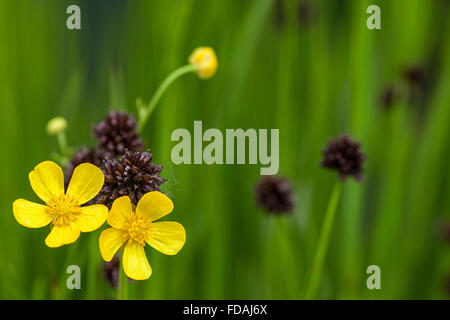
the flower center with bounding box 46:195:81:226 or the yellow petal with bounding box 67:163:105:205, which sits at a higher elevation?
the yellow petal with bounding box 67:163:105:205

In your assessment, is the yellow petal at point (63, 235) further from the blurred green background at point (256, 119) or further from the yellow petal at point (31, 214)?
the blurred green background at point (256, 119)

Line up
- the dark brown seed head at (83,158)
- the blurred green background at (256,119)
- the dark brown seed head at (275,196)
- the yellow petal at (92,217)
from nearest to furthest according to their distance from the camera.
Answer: the yellow petal at (92,217), the dark brown seed head at (83,158), the dark brown seed head at (275,196), the blurred green background at (256,119)

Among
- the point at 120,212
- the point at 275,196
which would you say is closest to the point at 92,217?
the point at 120,212

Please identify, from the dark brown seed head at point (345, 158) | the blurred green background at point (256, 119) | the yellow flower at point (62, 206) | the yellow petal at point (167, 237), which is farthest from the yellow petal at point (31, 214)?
the dark brown seed head at point (345, 158)

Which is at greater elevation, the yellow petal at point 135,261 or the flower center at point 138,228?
the flower center at point 138,228

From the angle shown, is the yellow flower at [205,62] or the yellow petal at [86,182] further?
the yellow flower at [205,62]

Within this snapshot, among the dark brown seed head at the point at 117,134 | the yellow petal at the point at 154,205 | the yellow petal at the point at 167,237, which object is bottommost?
the yellow petal at the point at 167,237

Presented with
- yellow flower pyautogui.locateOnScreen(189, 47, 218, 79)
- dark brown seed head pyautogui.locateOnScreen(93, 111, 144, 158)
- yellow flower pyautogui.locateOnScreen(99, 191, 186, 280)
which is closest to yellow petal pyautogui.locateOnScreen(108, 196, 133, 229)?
yellow flower pyautogui.locateOnScreen(99, 191, 186, 280)

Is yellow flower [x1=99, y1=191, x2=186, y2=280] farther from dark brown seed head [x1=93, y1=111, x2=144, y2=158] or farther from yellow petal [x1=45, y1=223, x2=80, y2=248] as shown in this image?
dark brown seed head [x1=93, y1=111, x2=144, y2=158]
